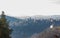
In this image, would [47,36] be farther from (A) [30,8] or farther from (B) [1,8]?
(B) [1,8]

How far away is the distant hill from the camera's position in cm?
152

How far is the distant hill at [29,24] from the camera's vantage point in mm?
1519

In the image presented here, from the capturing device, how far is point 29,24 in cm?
153

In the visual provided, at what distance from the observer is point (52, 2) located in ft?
5.12

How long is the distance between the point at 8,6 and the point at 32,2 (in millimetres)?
260

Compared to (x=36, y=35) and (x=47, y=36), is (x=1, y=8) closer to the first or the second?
(x=36, y=35)

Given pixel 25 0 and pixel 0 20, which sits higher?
pixel 25 0

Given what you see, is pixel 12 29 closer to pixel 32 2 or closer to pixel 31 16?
pixel 31 16

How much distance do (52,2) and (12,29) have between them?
52 cm

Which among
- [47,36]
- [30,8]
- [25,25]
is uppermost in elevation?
[30,8]

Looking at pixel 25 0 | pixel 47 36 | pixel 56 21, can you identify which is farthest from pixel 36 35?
pixel 25 0

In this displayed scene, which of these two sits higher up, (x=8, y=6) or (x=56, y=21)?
(x=8, y=6)

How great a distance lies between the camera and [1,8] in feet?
5.06

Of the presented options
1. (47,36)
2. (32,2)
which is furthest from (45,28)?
(32,2)
